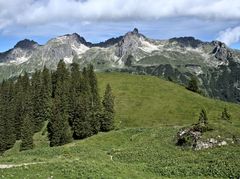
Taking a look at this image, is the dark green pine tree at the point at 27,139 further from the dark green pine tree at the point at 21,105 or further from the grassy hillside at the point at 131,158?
the dark green pine tree at the point at 21,105

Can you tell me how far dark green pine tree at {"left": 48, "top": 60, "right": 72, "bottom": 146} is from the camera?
10374 centimetres

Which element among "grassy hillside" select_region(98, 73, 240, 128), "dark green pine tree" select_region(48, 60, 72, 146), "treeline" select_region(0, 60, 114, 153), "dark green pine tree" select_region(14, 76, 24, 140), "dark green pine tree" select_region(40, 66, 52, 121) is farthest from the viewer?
"dark green pine tree" select_region(40, 66, 52, 121)

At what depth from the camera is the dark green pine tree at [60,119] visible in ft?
340

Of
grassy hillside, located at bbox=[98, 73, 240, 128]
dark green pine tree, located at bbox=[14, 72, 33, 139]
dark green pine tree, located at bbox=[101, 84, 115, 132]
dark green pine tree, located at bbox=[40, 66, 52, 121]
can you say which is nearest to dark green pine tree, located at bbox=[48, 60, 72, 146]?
dark green pine tree, located at bbox=[40, 66, 52, 121]

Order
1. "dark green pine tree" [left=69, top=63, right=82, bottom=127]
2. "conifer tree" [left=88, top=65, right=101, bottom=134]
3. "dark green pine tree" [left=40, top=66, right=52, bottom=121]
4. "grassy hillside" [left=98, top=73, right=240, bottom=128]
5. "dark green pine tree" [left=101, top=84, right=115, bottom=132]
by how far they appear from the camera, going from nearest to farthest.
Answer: "conifer tree" [left=88, top=65, right=101, bottom=134]
"dark green pine tree" [left=101, top=84, right=115, bottom=132]
"dark green pine tree" [left=69, top=63, right=82, bottom=127]
"grassy hillside" [left=98, top=73, right=240, bottom=128]
"dark green pine tree" [left=40, top=66, right=52, bottom=121]

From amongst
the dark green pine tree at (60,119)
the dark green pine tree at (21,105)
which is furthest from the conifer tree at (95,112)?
the dark green pine tree at (21,105)

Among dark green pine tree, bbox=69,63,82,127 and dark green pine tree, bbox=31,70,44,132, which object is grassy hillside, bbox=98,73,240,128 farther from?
dark green pine tree, bbox=31,70,44,132

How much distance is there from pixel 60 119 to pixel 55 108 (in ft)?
23.2

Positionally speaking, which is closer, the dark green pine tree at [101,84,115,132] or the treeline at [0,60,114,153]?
the treeline at [0,60,114,153]

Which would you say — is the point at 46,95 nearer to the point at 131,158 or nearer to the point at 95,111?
the point at 95,111

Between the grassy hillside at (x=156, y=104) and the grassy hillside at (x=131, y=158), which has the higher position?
the grassy hillside at (x=131, y=158)

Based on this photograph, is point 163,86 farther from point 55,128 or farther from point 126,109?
point 55,128

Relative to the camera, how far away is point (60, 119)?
107m

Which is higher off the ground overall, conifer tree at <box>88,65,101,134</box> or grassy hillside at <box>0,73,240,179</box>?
grassy hillside at <box>0,73,240,179</box>
